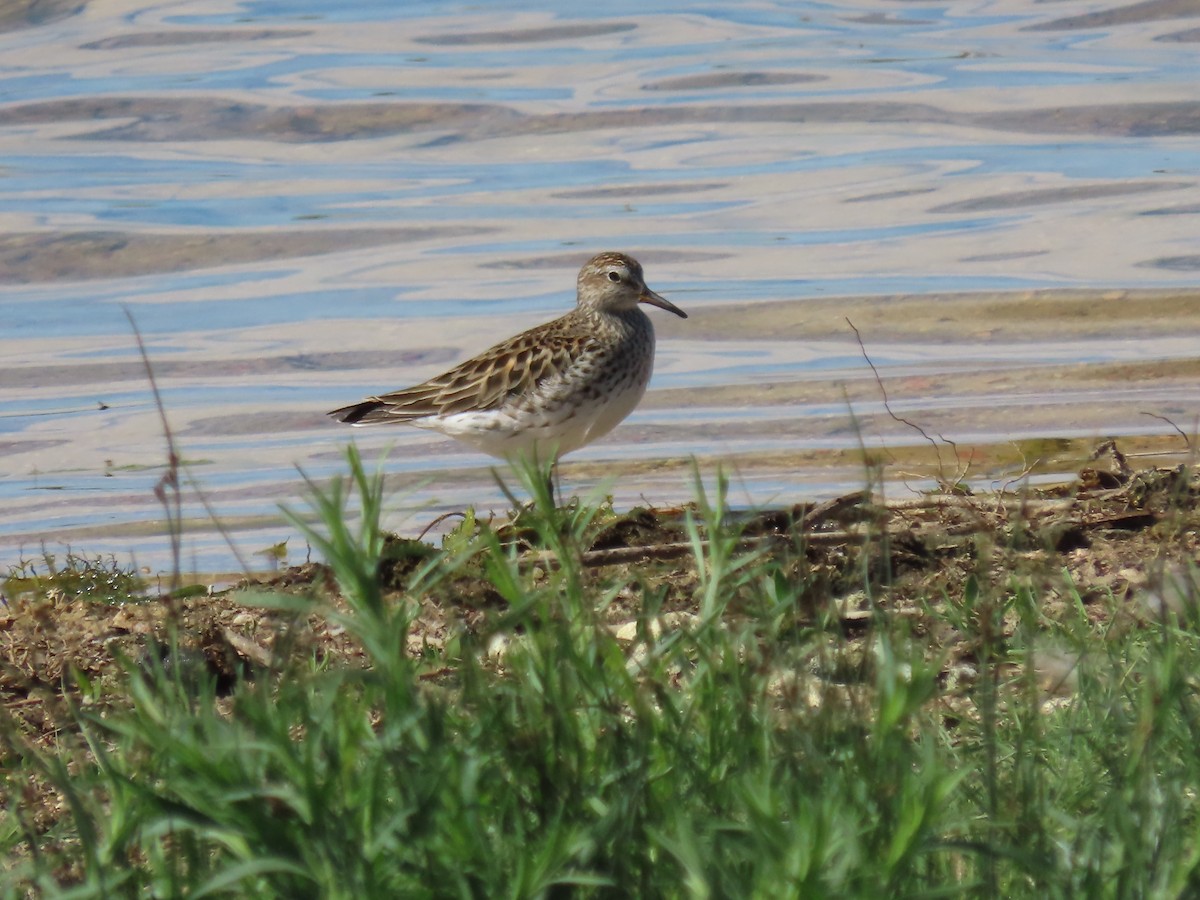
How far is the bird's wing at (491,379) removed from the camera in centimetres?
864

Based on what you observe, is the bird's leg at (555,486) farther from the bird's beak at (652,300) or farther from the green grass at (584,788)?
the bird's beak at (652,300)

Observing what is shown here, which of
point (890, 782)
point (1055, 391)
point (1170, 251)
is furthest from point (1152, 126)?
point (890, 782)

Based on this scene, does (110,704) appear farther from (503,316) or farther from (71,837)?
(503,316)

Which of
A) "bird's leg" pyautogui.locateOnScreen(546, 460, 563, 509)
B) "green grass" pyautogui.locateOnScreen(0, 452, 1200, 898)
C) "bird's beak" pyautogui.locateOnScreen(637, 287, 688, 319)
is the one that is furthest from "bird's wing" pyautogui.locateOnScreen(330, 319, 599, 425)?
"green grass" pyautogui.locateOnScreen(0, 452, 1200, 898)

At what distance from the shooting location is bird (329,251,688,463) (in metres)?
8.52

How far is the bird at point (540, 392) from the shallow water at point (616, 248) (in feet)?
2.19

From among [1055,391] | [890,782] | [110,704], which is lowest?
[1055,391]

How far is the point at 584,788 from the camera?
3428 millimetres

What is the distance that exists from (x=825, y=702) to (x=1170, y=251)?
39.4 ft

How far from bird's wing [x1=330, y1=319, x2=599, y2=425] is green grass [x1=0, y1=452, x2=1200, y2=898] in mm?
4686

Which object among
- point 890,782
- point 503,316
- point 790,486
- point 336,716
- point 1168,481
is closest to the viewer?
point 890,782

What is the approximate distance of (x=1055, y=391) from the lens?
1148 cm

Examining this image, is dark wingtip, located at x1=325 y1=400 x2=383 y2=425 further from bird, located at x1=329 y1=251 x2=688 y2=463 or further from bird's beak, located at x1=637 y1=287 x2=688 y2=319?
bird's beak, located at x1=637 y1=287 x2=688 y2=319

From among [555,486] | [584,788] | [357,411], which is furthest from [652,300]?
A: [584,788]
